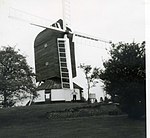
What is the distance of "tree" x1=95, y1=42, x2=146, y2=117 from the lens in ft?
4.84

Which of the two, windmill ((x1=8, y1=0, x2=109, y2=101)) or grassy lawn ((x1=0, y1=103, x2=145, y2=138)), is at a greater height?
windmill ((x1=8, y1=0, x2=109, y2=101))

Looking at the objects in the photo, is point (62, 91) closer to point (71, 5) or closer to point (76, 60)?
point (76, 60)

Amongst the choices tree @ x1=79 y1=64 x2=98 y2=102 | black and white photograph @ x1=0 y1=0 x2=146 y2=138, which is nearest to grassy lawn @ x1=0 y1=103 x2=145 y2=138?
black and white photograph @ x1=0 y1=0 x2=146 y2=138

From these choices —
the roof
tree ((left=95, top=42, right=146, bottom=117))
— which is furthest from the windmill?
tree ((left=95, top=42, right=146, bottom=117))

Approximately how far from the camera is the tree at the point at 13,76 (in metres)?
1.46

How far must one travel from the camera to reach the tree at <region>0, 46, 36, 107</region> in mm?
1457

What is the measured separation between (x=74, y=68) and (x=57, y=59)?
0.35 feet

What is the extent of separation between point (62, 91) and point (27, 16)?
45 centimetres

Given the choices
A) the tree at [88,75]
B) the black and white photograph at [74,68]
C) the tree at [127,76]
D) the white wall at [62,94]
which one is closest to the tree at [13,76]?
the black and white photograph at [74,68]

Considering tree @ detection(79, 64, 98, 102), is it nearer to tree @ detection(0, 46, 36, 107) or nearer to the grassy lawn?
the grassy lawn

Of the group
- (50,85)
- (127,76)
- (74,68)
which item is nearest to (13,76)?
(50,85)

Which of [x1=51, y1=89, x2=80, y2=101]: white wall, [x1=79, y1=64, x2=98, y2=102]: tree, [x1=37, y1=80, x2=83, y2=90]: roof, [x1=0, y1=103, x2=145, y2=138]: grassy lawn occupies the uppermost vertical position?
[x1=79, y1=64, x2=98, y2=102]: tree

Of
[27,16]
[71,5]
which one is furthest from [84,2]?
[27,16]

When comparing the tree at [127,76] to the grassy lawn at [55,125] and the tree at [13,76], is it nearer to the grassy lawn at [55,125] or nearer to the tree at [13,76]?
the grassy lawn at [55,125]
